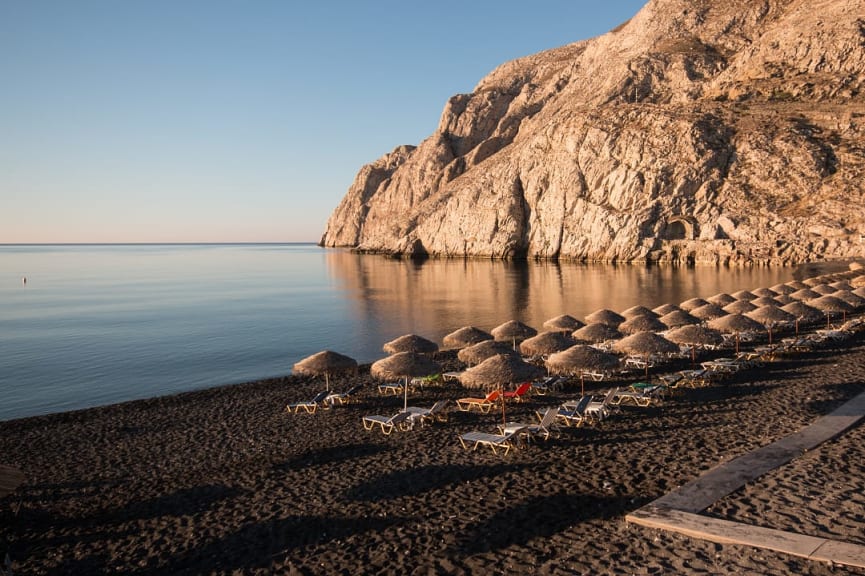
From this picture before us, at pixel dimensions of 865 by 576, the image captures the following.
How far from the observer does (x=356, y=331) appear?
38250mm

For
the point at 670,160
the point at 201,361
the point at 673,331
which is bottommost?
the point at 201,361

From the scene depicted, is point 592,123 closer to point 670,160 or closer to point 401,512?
point 670,160

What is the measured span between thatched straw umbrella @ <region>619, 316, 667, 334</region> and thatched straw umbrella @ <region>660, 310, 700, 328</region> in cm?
59

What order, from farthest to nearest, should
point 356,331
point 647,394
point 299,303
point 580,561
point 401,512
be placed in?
point 299,303, point 356,331, point 647,394, point 401,512, point 580,561

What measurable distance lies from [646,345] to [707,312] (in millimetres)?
7861

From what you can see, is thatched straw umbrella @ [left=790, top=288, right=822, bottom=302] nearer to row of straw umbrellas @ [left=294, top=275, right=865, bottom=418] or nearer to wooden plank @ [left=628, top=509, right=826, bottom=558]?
row of straw umbrellas @ [left=294, top=275, right=865, bottom=418]

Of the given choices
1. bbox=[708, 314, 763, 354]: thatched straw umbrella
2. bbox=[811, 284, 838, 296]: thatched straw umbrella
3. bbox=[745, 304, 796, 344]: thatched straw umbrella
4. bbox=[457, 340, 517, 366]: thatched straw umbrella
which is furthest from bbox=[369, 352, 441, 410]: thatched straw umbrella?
bbox=[811, 284, 838, 296]: thatched straw umbrella

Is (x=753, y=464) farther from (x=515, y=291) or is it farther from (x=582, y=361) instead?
(x=515, y=291)

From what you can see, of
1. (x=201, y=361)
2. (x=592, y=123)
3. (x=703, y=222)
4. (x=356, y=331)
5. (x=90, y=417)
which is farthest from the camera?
(x=592, y=123)

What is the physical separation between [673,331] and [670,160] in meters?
68.8

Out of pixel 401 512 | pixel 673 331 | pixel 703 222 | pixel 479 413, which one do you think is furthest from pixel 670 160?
pixel 401 512

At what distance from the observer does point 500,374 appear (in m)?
15.0

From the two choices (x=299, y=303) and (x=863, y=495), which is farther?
(x=299, y=303)

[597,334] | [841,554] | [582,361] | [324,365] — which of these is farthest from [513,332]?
[841,554]
